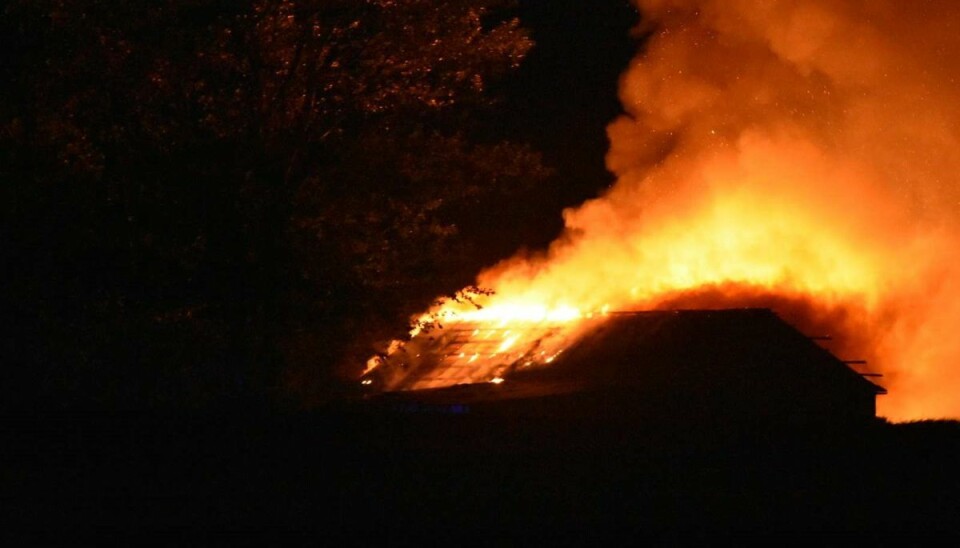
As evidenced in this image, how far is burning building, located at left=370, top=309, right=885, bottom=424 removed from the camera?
2228cm

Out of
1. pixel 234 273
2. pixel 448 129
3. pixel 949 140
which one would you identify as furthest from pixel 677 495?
pixel 949 140

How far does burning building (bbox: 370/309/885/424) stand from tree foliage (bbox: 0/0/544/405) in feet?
10.1

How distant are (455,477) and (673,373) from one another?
309 inches

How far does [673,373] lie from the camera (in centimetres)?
2258

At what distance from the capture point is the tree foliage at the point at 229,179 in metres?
18.0

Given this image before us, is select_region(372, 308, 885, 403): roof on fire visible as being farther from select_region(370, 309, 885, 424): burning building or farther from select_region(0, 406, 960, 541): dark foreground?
select_region(0, 406, 960, 541): dark foreground

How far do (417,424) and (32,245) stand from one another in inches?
264

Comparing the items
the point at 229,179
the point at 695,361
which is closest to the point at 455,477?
the point at 229,179

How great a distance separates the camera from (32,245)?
1808 centimetres

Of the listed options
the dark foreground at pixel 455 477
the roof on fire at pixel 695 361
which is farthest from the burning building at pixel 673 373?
the dark foreground at pixel 455 477

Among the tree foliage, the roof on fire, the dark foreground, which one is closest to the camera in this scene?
the dark foreground

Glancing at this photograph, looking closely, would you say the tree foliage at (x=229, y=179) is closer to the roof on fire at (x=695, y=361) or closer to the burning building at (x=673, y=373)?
the burning building at (x=673, y=373)

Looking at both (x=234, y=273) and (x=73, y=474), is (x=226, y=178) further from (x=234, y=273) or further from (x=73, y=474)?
(x=73, y=474)

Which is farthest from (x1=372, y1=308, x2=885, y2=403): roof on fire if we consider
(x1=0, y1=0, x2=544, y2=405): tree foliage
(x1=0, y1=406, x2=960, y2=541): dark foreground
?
(x1=0, y1=0, x2=544, y2=405): tree foliage
